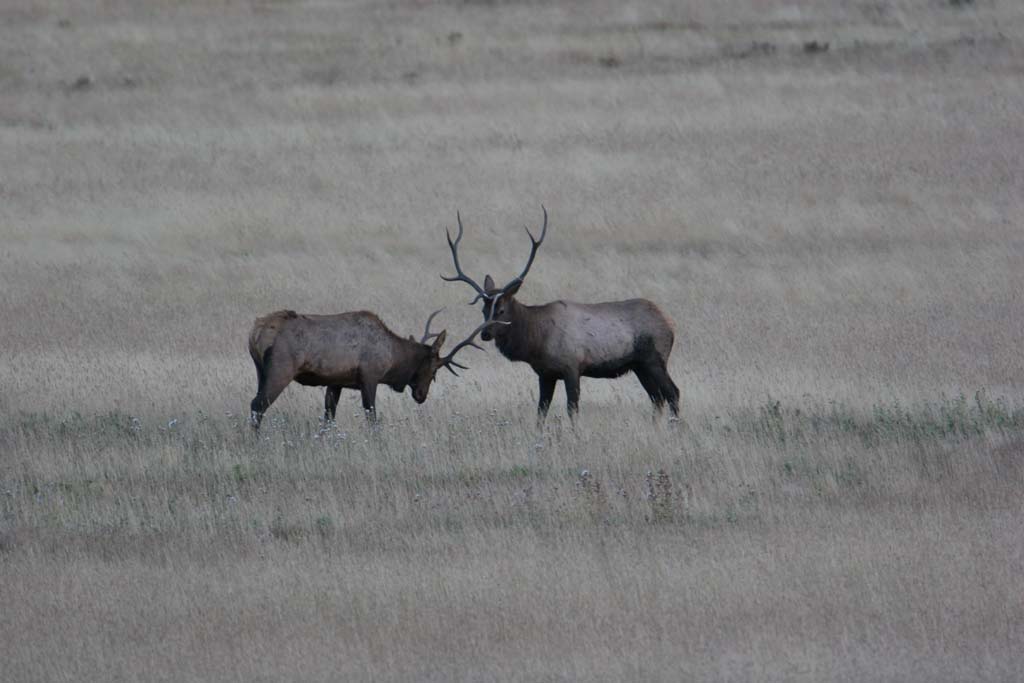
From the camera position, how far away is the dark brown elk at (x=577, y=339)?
13.3 m

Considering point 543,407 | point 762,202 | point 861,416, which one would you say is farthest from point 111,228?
point 861,416

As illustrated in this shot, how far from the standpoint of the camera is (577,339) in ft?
43.8

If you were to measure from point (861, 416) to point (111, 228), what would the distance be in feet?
40.2

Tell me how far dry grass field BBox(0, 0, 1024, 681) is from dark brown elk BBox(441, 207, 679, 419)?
1.35ft

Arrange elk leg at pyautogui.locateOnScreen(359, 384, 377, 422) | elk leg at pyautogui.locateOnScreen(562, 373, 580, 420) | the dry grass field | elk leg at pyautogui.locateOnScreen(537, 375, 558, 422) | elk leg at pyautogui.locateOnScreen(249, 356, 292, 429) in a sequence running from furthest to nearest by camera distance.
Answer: elk leg at pyautogui.locateOnScreen(537, 375, 558, 422)
elk leg at pyautogui.locateOnScreen(562, 373, 580, 420)
elk leg at pyautogui.locateOnScreen(359, 384, 377, 422)
elk leg at pyautogui.locateOnScreen(249, 356, 292, 429)
the dry grass field

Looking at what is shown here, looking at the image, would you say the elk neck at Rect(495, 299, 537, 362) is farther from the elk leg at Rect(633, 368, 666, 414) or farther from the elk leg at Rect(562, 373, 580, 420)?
the elk leg at Rect(633, 368, 666, 414)

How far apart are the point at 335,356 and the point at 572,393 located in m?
1.88

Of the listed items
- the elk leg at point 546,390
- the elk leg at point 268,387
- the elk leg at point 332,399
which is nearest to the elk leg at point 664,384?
the elk leg at point 546,390

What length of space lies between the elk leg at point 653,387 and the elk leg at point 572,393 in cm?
66

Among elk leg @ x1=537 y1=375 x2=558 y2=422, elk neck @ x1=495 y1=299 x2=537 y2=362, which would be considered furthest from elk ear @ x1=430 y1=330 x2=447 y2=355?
elk leg @ x1=537 y1=375 x2=558 y2=422

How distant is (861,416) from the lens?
13094 millimetres

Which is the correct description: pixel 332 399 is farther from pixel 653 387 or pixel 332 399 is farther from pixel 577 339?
pixel 653 387

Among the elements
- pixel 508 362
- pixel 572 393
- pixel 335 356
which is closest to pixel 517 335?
pixel 572 393

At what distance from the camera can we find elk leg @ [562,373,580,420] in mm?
13188
